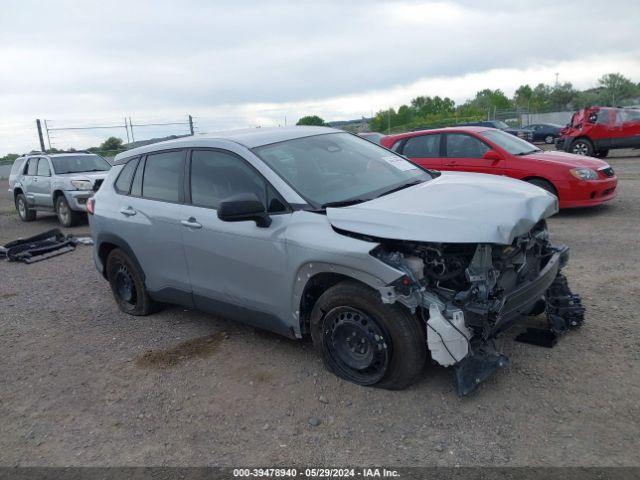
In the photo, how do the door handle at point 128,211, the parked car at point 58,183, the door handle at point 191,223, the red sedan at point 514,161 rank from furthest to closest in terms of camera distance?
the parked car at point 58,183
the red sedan at point 514,161
the door handle at point 128,211
the door handle at point 191,223

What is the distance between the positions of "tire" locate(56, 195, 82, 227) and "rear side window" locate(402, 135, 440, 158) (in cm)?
740

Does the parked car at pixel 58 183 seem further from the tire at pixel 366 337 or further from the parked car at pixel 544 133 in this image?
the parked car at pixel 544 133

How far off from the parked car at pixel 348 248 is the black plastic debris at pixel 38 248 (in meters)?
4.71

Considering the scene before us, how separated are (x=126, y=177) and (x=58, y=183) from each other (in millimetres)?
7679

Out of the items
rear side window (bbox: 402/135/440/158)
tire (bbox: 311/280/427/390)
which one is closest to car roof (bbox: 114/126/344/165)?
tire (bbox: 311/280/427/390)

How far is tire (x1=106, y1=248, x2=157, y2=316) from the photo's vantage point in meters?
5.34

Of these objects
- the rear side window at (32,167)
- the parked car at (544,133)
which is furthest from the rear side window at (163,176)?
the parked car at (544,133)

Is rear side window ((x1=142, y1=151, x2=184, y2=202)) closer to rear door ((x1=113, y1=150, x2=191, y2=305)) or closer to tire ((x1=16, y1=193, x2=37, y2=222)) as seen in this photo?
rear door ((x1=113, y1=150, x2=191, y2=305))

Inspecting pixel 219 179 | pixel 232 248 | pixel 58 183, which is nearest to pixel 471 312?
pixel 232 248

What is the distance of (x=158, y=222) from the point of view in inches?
188

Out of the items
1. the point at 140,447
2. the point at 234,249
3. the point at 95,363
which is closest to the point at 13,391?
the point at 95,363

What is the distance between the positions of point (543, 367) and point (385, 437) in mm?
1354

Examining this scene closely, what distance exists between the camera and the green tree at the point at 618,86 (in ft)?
183

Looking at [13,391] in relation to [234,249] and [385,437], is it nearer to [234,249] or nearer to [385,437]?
[234,249]
